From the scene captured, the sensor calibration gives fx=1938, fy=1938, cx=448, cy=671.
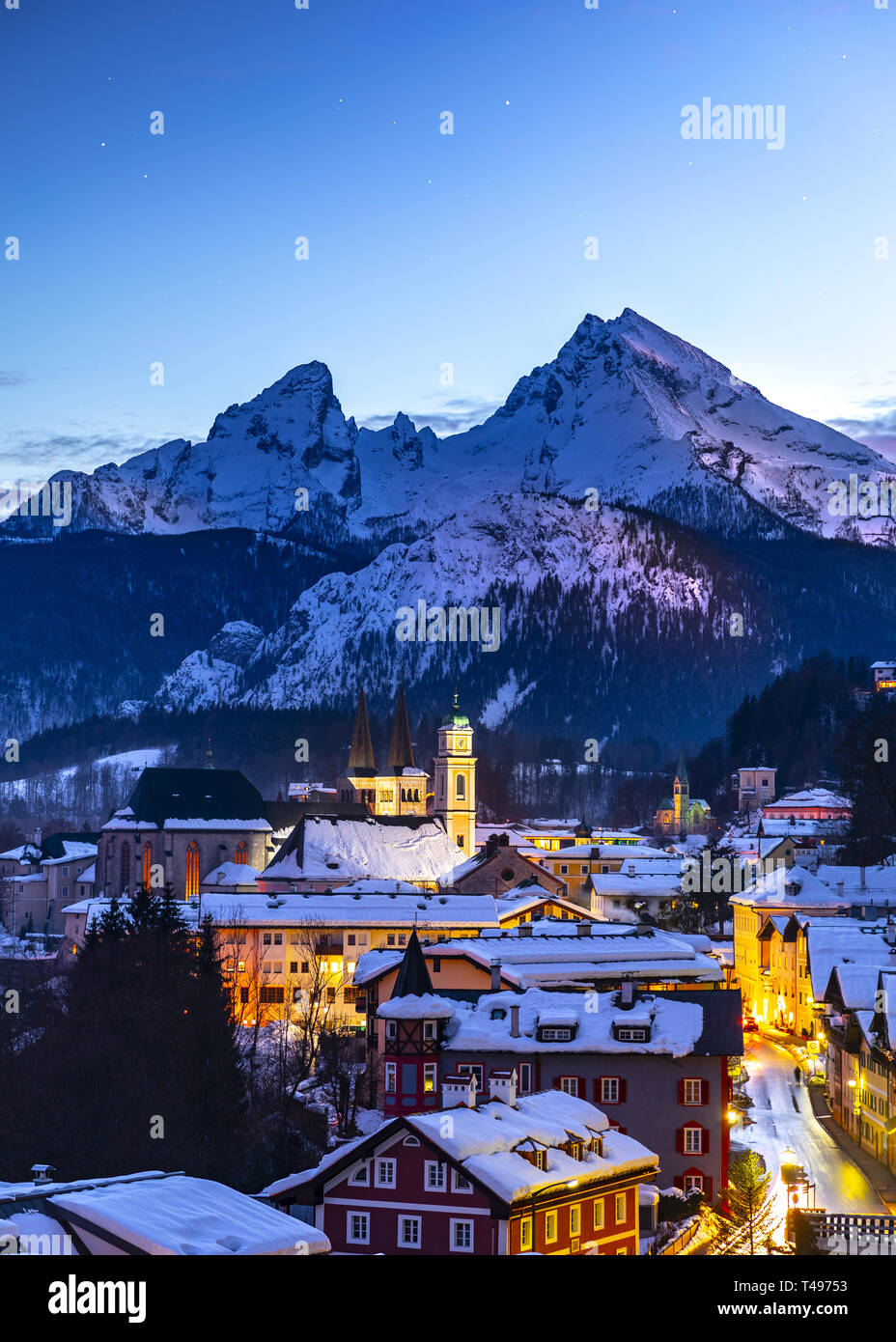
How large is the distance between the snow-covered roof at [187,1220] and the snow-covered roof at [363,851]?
297 ft

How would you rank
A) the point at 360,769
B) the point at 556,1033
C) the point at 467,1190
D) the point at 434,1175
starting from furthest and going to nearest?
the point at 360,769 < the point at 556,1033 < the point at 434,1175 < the point at 467,1190

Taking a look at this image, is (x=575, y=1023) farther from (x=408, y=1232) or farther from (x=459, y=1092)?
(x=408, y=1232)

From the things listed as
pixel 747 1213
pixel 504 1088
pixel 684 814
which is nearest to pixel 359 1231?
pixel 504 1088

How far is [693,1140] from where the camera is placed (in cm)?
4888

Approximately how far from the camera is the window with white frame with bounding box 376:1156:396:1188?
34125 mm

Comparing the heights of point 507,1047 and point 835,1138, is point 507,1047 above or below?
above

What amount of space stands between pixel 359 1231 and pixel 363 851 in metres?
86.4

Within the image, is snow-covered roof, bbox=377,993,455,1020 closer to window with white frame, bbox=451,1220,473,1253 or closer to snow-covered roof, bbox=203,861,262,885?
window with white frame, bbox=451,1220,473,1253

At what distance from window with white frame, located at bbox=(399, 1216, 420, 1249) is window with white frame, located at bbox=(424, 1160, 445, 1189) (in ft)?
2.12

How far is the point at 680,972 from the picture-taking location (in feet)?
227

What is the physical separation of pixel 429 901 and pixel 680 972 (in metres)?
22.4
